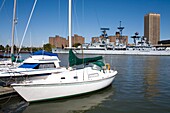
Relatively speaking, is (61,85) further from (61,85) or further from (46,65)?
(46,65)

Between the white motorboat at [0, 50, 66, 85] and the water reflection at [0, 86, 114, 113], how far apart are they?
5.64 feet

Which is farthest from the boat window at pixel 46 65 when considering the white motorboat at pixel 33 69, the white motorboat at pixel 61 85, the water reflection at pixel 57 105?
the water reflection at pixel 57 105

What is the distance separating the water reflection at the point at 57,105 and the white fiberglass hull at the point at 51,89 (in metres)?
0.36

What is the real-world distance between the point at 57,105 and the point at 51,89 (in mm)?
1007

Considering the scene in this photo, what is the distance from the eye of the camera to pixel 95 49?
440 feet

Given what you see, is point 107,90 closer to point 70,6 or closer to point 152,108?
point 152,108

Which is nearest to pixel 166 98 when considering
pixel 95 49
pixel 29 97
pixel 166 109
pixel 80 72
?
pixel 166 109

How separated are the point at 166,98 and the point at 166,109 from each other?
91.8 inches

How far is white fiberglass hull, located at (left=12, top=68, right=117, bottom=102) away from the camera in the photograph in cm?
1039

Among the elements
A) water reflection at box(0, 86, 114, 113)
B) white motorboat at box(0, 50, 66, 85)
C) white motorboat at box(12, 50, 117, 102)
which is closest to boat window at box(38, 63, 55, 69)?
white motorboat at box(0, 50, 66, 85)

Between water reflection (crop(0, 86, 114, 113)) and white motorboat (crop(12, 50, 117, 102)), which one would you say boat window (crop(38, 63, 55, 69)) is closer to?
white motorboat (crop(12, 50, 117, 102))

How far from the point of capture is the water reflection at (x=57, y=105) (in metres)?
10.2

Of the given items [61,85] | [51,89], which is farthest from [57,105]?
[61,85]

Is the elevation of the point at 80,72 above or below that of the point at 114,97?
above
